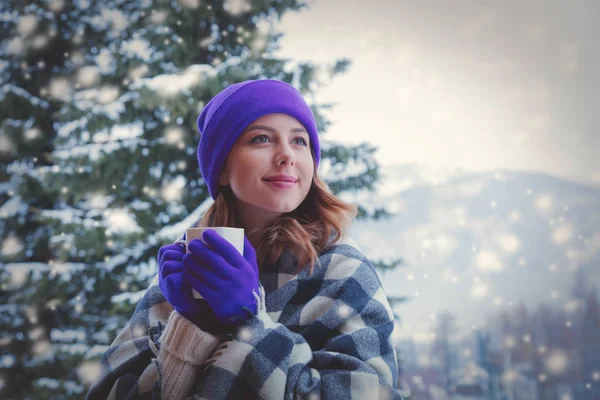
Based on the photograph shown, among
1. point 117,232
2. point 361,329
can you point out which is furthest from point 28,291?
point 361,329

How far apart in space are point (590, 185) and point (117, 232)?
3.81m

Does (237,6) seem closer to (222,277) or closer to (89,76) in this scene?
(89,76)

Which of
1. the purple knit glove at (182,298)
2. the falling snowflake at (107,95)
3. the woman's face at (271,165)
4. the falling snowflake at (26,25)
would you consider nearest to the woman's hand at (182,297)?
the purple knit glove at (182,298)

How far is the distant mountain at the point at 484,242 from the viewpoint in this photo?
3.31 metres

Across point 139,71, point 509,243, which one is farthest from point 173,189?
point 509,243

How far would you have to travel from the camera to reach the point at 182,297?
932 millimetres

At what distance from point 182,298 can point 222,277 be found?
4.9 inches

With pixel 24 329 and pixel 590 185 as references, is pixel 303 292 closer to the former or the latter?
pixel 590 185

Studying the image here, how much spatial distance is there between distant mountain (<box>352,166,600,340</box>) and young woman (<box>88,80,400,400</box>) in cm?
213

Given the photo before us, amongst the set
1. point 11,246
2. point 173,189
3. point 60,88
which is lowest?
point 11,246

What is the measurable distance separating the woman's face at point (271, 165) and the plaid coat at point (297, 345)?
0.18m

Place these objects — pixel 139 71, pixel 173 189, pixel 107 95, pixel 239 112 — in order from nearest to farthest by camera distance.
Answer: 1. pixel 239 112
2. pixel 173 189
3. pixel 139 71
4. pixel 107 95

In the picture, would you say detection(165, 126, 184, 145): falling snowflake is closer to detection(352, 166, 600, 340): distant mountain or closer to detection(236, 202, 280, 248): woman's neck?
detection(352, 166, 600, 340): distant mountain

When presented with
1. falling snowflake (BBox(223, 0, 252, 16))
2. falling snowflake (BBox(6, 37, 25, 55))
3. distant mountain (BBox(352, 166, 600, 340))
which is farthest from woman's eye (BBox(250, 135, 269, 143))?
falling snowflake (BBox(6, 37, 25, 55))
